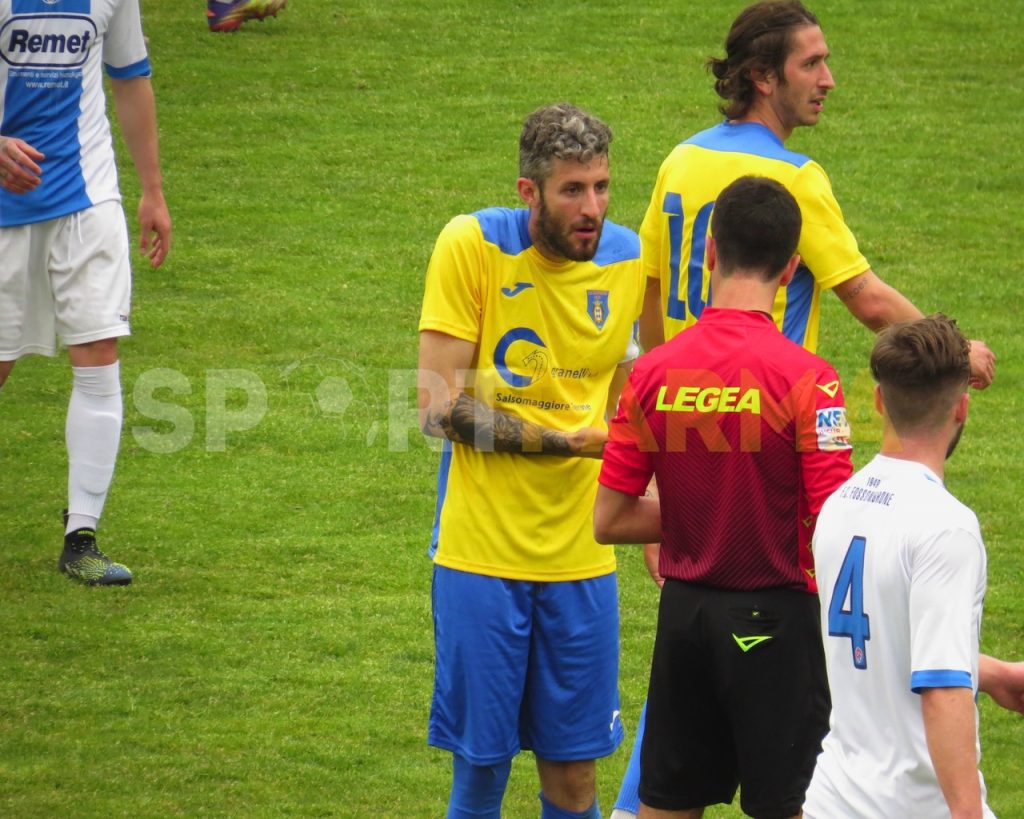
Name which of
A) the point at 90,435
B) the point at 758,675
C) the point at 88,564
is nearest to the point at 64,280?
the point at 90,435

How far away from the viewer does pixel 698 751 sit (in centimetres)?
407

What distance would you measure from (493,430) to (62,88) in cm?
303

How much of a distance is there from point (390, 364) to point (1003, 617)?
4401 mm

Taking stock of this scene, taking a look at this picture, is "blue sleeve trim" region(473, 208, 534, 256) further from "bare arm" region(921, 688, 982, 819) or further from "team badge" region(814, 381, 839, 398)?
"bare arm" region(921, 688, 982, 819)

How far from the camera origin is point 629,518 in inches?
160

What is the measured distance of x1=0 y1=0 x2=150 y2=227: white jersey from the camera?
21.0 feet

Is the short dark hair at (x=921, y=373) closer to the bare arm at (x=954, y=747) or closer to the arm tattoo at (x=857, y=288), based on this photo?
the bare arm at (x=954, y=747)

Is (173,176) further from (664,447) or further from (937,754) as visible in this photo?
(937,754)

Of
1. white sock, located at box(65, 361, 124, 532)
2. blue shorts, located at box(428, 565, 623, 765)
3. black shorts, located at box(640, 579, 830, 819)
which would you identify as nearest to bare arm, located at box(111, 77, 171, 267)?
white sock, located at box(65, 361, 124, 532)

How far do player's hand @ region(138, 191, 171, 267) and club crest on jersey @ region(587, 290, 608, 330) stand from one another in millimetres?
2865

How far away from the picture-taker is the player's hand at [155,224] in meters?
6.88

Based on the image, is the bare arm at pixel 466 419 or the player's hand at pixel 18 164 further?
the player's hand at pixel 18 164

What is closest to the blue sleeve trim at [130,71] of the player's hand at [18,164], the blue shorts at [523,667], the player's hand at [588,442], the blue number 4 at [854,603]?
the player's hand at [18,164]

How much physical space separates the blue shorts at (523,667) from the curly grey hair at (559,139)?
1.15 meters
